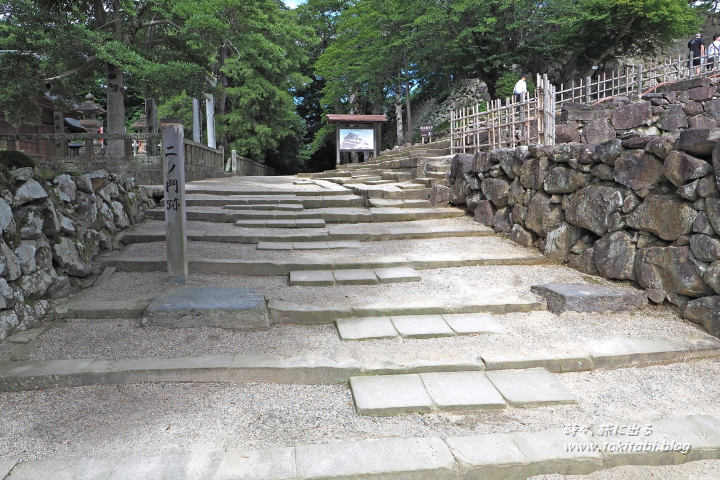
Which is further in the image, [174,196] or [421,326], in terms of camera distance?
[174,196]

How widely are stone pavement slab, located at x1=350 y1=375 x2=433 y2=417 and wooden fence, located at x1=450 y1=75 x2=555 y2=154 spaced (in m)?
5.19

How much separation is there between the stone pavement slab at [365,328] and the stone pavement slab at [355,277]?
2.73 feet

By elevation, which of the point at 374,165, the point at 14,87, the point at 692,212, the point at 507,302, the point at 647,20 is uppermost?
the point at 647,20

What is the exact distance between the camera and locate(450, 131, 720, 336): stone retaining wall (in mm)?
3891

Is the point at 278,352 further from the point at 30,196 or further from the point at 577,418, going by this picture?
the point at 30,196

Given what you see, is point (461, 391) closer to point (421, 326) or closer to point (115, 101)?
point (421, 326)

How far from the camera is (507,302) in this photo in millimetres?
4430

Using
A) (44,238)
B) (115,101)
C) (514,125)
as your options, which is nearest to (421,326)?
(44,238)

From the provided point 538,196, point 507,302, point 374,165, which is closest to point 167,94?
point 374,165

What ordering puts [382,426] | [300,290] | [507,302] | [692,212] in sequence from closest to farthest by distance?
[382,426]
[692,212]
[507,302]
[300,290]

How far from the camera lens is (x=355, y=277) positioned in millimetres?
5059

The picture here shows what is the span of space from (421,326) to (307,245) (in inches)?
103

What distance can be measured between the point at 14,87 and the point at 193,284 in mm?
8656

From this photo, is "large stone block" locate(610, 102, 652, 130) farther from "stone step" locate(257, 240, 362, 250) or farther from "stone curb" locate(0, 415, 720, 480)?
"stone curb" locate(0, 415, 720, 480)
